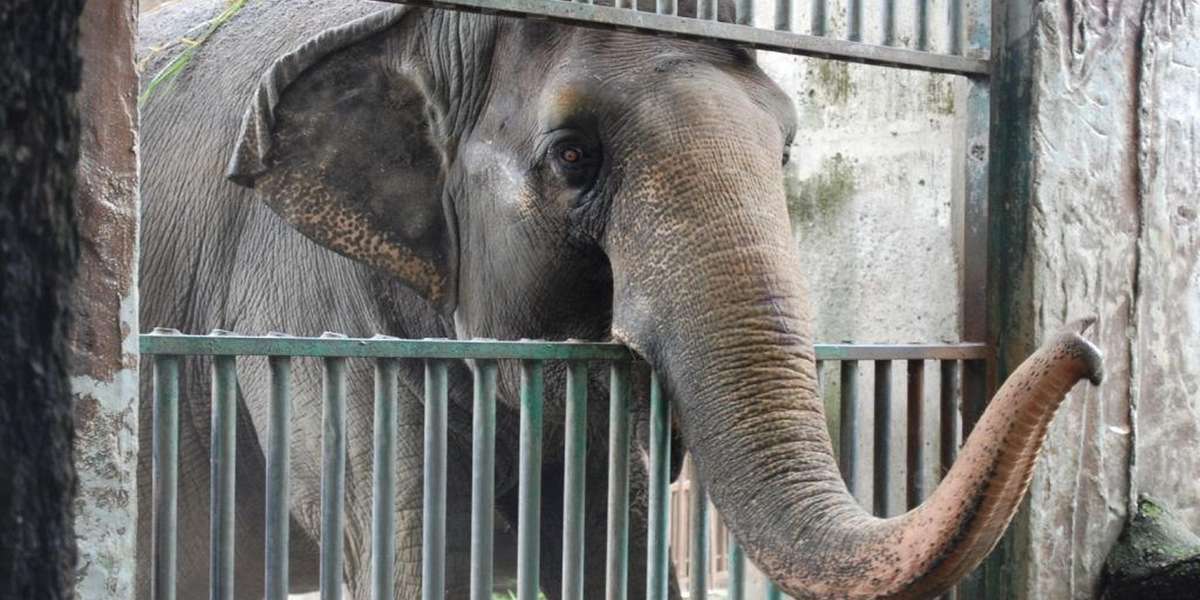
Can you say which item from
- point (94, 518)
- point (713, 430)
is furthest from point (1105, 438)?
point (94, 518)

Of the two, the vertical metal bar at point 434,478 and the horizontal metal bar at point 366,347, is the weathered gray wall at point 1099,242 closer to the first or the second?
the horizontal metal bar at point 366,347

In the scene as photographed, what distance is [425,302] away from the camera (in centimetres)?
386

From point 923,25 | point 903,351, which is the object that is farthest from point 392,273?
point 923,25

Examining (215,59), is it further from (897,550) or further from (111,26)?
(897,550)

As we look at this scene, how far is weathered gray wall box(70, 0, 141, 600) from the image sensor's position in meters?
2.21

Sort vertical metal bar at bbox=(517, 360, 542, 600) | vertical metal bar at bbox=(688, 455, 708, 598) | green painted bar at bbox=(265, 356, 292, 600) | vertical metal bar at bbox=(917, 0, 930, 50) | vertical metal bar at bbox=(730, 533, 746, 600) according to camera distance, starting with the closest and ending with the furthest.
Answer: green painted bar at bbox=(265, 356, 292, 600) < vertical metal bar at bbox=(517, 360, 542, 600) < vertical metal bar at bbox=(688, 455, 708, 598) < vertical metal bar at bbox=(730, 533, 746, 600) < vertical metal bar at bbox=(917, 0, 930, 50)

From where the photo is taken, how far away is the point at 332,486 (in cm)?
269

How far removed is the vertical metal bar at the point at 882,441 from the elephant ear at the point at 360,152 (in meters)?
1.09

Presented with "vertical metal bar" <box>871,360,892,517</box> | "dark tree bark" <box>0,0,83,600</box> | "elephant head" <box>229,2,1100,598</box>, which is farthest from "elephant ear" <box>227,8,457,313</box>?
"dark tree bark" <box>0,0,83,600</box>

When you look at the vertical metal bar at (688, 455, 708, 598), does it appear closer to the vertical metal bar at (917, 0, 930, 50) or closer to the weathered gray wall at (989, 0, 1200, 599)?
the weathered gray wall at (989, 0, 1200, 599)

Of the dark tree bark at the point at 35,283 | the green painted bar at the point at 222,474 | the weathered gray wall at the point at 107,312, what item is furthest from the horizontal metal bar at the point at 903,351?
the dark tree bark at the point at 35,283

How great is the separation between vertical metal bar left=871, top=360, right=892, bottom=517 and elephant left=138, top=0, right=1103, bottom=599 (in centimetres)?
61

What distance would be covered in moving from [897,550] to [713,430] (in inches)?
20.4

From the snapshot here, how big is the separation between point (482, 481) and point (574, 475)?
0.68ft
